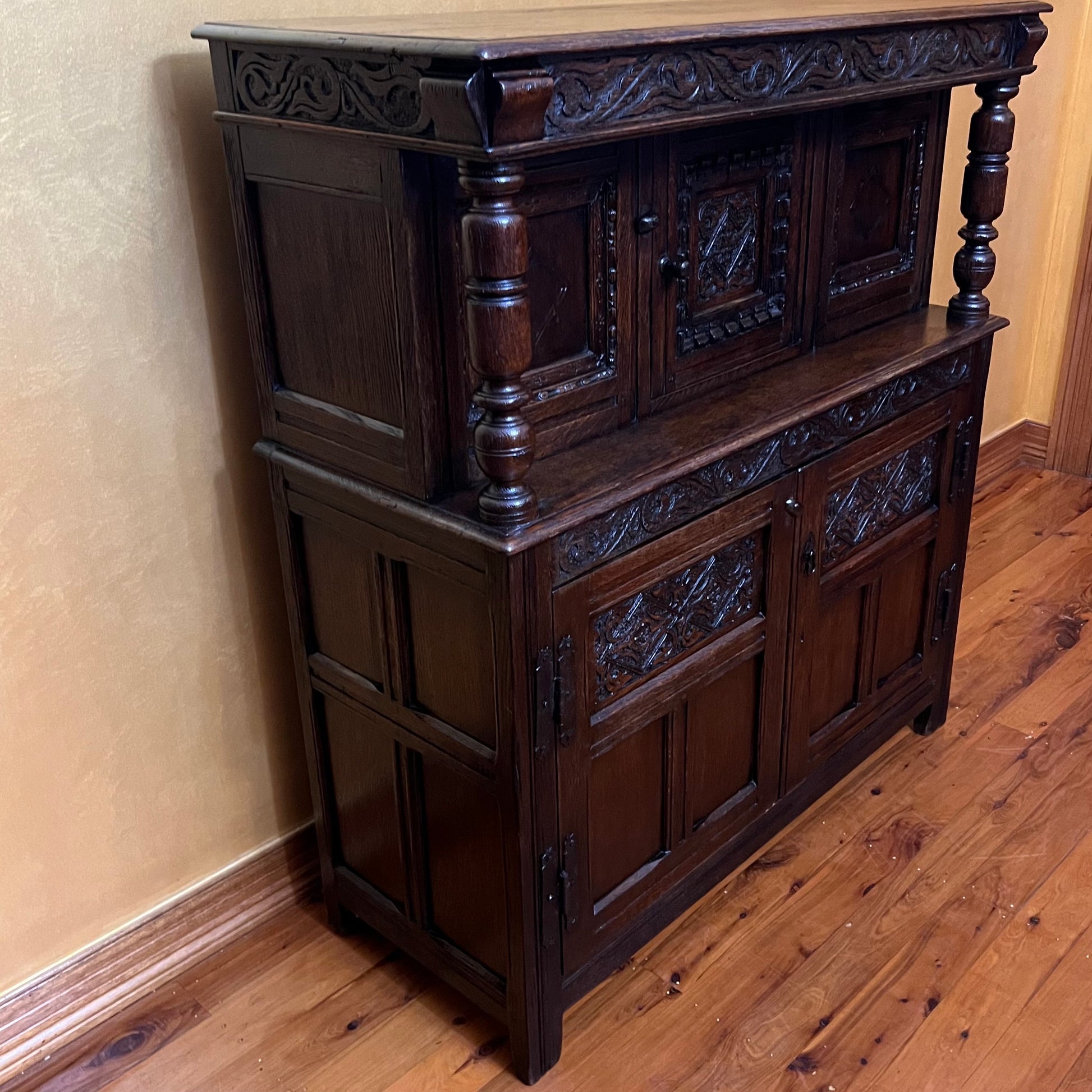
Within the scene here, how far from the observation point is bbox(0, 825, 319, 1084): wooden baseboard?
1.85 m

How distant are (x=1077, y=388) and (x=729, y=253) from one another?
8.29 ft

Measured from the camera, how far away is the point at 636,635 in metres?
1.73

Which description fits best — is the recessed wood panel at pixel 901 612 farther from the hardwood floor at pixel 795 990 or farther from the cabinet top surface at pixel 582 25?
the cabinet top surface at pixel 582 25

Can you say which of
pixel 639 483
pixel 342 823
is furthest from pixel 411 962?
pixel 639 483

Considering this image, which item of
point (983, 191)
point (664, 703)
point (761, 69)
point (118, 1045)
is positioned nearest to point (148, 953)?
point (118, 1045)

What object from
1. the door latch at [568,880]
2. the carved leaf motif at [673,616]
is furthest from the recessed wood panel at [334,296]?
the door latch at [568,880]

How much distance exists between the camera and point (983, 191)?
212 cm

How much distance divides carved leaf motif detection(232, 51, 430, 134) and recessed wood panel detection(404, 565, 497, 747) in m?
0.59

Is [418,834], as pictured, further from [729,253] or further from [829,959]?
[729,253]

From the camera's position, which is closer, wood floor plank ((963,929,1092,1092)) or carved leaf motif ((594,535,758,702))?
carved leaf motif ((594,535,758,702))

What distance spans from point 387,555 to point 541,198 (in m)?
0.54

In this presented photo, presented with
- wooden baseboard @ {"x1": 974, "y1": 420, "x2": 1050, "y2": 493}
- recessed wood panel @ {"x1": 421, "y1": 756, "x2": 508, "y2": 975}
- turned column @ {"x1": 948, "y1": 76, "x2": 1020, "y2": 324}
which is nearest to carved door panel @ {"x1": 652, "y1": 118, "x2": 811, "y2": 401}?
turned column @ {"x1": 948, "y1": 76, "x2": 1020, "y2": 324}

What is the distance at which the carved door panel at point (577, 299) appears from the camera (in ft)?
5.09

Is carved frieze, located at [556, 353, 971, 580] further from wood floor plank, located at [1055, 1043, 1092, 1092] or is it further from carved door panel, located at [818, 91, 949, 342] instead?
wood floor plank, located at [1055, 1043, 1092, 1092]
